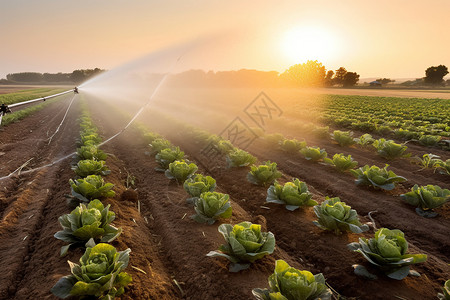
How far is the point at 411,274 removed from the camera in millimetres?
3602

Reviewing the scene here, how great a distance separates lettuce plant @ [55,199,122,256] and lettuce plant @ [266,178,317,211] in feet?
9.99

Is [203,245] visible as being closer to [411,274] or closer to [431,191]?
[411,274]

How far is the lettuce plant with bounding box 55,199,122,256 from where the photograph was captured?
3746mm

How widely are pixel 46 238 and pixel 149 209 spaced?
1.93 meters

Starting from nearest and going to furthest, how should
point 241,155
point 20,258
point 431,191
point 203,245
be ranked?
1. point 20,258
2. point 203,245
3. point 431,191
4. point 241,155

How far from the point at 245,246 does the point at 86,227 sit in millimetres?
2246

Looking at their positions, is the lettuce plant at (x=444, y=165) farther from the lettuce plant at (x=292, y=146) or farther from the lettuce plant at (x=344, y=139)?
the lettuce plant at (x=292, y=146)

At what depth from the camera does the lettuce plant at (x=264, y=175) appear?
6.38 metres

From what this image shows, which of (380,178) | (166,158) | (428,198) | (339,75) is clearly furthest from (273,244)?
(339,75)

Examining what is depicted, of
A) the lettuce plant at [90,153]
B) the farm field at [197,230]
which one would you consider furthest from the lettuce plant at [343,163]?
the lettuce plant at [90,153]

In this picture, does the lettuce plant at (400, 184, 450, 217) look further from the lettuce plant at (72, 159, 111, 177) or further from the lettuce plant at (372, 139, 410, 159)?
the lettuce plant at (72, 159, 111, 177)

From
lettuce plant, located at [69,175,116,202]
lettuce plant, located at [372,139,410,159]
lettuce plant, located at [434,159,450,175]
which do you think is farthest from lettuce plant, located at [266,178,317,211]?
lettuce plant, located at [372,139,410,159]

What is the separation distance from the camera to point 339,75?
100625 mm

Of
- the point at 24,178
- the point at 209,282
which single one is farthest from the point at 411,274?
the point at 24,178
